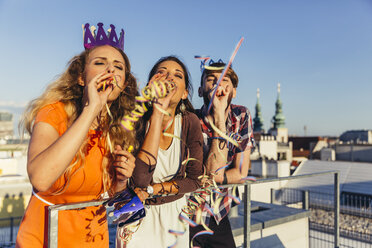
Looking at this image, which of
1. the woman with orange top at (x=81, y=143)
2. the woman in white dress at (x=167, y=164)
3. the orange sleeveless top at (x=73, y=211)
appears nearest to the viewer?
the woman with orange top at (x=81, y=143)

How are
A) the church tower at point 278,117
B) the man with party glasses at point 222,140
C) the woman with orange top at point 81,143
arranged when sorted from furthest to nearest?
the church tower at point 278,117
the man with party glasses at point 222,140
the woman with orange top at point 81,143

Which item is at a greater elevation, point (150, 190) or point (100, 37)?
point (100, 37)

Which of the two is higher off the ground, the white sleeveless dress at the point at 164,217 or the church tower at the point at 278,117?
the church tower at the point at 278,117

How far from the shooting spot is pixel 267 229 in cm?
563

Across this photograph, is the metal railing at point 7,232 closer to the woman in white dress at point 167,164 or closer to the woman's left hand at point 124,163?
the woman in white dress at point 167,164

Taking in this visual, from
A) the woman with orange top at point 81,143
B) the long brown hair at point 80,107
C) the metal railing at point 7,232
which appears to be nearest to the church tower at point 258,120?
the metal railing at point 7,232

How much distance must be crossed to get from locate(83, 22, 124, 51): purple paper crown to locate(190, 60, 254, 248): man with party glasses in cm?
64

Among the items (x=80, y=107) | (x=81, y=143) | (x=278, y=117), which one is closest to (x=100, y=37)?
(x=80, y=107)

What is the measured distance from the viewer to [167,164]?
178cm

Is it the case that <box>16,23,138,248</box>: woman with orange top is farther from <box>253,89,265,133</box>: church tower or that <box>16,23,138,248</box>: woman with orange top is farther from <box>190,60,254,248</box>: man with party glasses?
<box>253,89,265,133</box>: church tower

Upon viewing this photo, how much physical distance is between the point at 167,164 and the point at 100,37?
865mm

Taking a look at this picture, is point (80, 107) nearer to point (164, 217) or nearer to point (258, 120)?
point (164, 217)

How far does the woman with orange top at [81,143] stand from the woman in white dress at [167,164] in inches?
4.9

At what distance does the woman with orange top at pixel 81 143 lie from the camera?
118 centimetres
